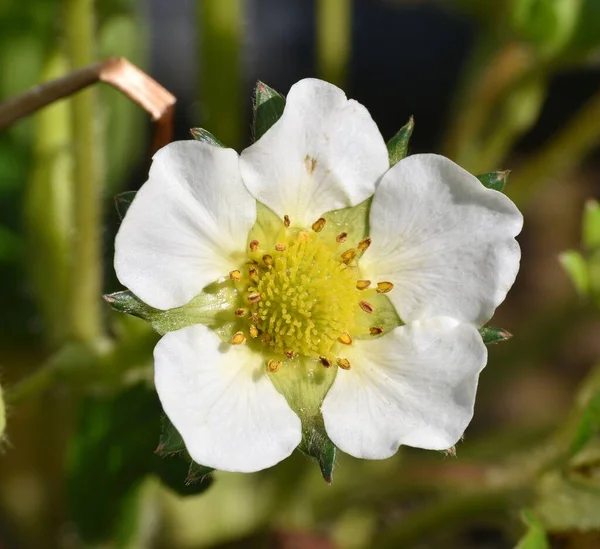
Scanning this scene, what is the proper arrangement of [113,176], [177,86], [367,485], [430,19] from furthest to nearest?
[430,19], [177,86], [113,176], [367,485]

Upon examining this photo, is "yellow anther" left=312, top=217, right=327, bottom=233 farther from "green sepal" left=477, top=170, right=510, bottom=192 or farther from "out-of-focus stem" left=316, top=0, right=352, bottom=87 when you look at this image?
"out-of-focus stem" left=316, top=0, right=352, bottom=87

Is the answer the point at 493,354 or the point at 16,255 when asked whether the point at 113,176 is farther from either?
the point at 493,354

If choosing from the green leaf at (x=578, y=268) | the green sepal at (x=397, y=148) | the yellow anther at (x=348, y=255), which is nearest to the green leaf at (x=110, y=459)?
the yellow anther at (x=348, y=255)

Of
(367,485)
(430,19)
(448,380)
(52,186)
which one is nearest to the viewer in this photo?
(448,380)

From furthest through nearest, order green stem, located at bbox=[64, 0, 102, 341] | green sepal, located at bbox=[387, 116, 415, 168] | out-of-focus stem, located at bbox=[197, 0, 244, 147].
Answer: out-of-focus stem, located at bbox=[197, 0, 244, 147] → green stem, located at bbox=[64, 0, 102, 341] → green sepal, located at bbox=[387, 116, 415, 168]

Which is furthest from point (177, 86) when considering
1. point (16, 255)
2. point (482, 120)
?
point (482, 120)

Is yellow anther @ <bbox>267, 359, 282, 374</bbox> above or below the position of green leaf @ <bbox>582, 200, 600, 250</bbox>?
below

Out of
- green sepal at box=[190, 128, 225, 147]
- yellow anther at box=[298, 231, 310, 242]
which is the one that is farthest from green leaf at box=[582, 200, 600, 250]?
green sepal at box=[190, 128, 225, 147]
